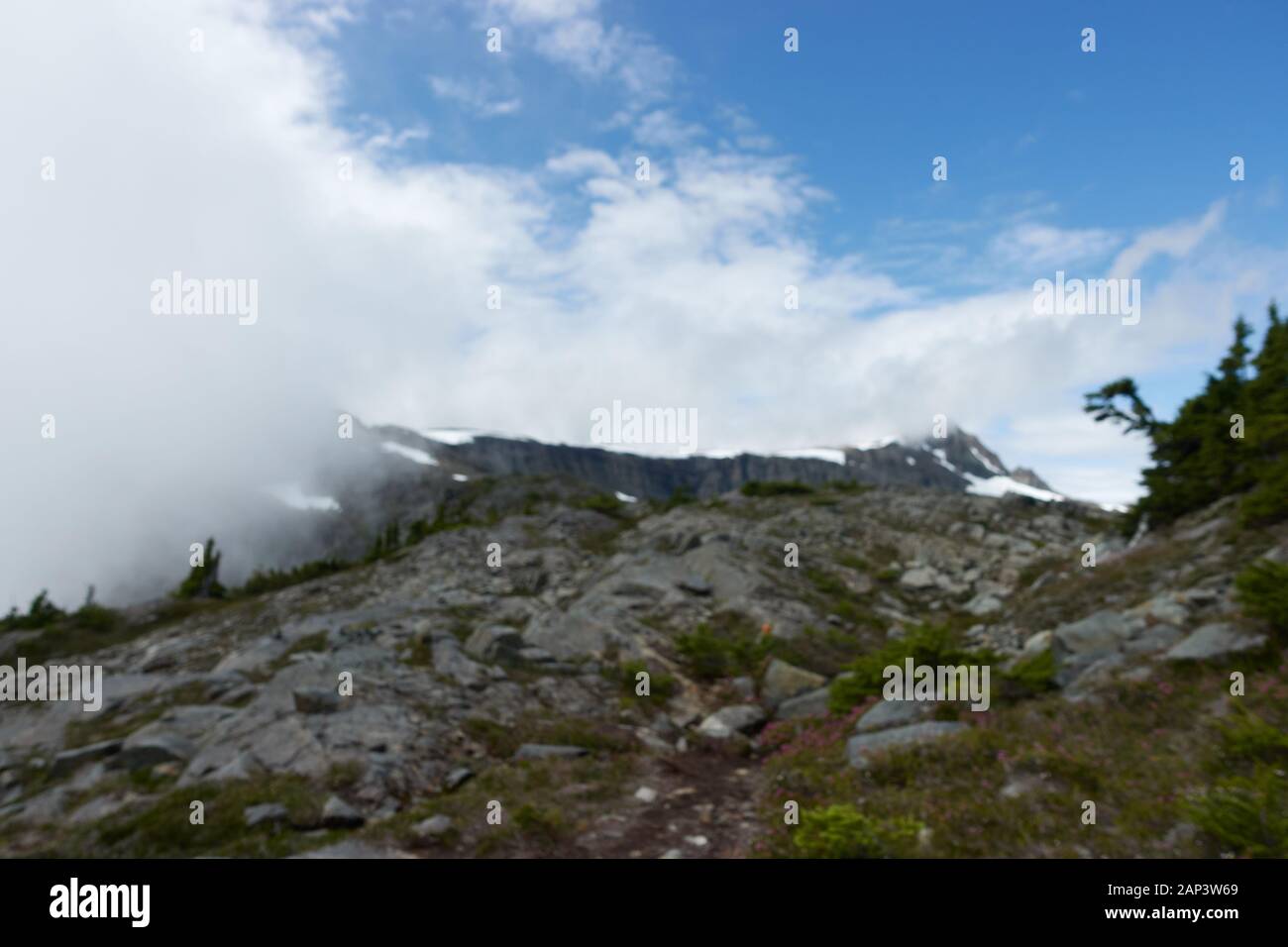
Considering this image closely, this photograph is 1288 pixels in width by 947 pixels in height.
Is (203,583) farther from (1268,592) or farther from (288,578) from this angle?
(1268,592)

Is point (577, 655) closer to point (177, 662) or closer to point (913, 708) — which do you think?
point (913, 708)

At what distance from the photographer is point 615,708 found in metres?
16.1

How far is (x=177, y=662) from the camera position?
1109 inches

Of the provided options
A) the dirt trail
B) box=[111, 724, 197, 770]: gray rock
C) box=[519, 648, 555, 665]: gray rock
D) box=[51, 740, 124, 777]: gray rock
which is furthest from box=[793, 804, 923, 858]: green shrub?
box=[51, 740, 124, 777]: gray rock

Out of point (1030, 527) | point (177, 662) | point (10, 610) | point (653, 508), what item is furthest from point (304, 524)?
point (1030, 527)

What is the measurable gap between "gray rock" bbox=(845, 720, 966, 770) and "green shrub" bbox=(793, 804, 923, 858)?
2.84m

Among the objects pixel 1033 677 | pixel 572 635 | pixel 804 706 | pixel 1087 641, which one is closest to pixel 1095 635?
pixel 1087 641

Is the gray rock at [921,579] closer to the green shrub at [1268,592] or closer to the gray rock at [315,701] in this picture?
the green shrub at [1268,592]

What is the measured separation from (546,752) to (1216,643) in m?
11.8

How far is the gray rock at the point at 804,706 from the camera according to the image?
616 inches

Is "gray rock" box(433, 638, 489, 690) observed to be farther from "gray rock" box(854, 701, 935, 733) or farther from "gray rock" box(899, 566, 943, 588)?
"gray rock" box(899, 566, 943, 588)

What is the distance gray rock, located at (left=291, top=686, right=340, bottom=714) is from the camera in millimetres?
12898

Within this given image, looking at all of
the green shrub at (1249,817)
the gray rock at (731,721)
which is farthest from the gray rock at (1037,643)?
the green shrub at (1249,817)

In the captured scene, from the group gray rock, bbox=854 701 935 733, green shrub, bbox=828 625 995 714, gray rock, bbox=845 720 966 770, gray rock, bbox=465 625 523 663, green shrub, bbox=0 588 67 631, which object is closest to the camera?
gray rock, bbox=845 720 966 770
